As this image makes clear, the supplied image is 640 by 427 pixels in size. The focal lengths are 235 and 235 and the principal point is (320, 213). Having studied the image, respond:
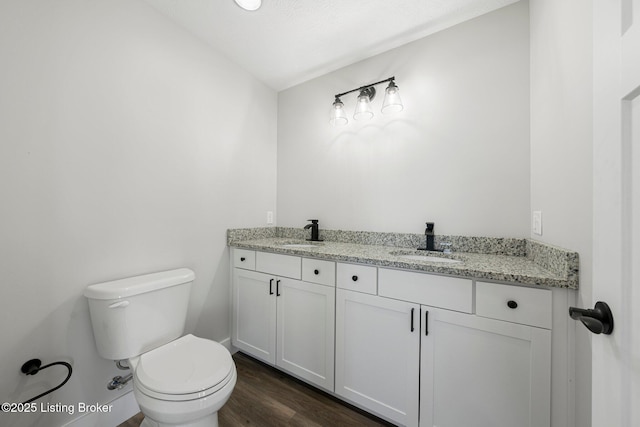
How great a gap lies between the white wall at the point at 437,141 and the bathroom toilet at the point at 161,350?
48.6 inches

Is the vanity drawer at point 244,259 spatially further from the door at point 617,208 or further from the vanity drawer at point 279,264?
the door at point 617,208

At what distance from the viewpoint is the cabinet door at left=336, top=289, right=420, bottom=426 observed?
1168 mm

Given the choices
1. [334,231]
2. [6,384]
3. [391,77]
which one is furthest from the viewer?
[334,231]

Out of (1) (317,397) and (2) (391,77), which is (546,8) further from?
(1) (317,397)

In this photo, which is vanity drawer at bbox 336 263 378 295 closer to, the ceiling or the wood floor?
the wood floor

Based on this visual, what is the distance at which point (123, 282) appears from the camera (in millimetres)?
1227

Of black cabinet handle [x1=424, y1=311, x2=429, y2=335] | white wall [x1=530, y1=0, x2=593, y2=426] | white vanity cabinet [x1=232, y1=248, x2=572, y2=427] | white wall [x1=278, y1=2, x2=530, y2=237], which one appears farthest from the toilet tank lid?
white wall [x1=530, y1=0, x2=593, y2=426]

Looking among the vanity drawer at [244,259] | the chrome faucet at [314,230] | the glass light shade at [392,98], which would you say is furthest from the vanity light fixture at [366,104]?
the vanity drawer at [244,259]

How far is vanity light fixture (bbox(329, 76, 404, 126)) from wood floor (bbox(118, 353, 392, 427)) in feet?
6.44

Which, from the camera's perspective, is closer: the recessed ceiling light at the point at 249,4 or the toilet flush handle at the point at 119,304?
the toilet flush handle at the point at 119,304

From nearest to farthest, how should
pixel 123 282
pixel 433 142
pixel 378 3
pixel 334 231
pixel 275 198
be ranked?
1. pixel 123 282
2. pixel 378 3
3. pixel 433 142
4. pixel 334 231
5. pixel 275 198

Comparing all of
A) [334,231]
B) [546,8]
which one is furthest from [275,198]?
[546,8]

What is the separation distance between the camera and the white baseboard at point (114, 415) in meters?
1.18

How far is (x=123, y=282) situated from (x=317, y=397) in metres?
1.30
